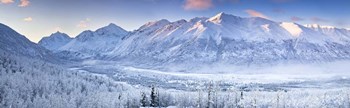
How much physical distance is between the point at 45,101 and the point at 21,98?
13.8m

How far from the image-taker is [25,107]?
6993 inches

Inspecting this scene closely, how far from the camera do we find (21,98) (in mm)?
194000

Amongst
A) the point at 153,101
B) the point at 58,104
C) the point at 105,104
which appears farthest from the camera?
the point at 105,104

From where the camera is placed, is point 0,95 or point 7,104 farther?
point 0,95

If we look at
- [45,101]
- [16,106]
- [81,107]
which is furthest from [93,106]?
[16,106]

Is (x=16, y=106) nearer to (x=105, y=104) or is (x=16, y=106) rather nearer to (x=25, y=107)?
(x=25, y=107)

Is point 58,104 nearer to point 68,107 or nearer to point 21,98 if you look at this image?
point 68,107

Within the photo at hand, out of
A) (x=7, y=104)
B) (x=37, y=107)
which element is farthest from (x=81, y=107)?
(x=7, y=104)

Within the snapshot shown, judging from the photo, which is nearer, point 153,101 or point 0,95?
point 153,101

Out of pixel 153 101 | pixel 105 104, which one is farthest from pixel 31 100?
pixel 153 101

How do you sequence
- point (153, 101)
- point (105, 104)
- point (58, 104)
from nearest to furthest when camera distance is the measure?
point (153, 101), point (58, 104), point (105, 104)

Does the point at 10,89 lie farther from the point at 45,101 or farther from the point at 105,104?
the point at 105,104

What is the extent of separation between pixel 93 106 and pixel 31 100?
1170 inches

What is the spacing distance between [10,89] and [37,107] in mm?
24144
